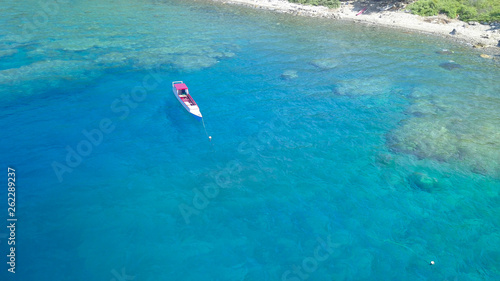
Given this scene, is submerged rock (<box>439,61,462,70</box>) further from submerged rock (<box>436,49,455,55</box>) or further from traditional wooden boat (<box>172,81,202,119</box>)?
traditional wooden boat (<box>172,81,202,119</box>)

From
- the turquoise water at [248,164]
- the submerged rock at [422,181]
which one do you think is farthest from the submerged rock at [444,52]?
the submerged rock at [422,181]

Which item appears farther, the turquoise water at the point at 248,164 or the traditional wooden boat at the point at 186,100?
the traditional wooden boat at the point at 186,100

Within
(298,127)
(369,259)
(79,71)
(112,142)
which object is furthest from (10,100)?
(369,259)

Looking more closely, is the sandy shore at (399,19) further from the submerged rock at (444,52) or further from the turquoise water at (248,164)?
the turquoise water at (248,164)

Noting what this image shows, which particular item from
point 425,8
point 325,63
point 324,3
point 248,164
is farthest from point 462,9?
point 248,164

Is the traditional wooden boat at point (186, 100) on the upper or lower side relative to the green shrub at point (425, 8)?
lower

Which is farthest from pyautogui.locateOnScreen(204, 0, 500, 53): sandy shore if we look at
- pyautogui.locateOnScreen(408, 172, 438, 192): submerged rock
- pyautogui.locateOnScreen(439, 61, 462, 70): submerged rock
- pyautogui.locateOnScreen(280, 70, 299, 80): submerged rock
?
pyautogui.locateOnScreen(408, 172, 438, 192): submerged rock

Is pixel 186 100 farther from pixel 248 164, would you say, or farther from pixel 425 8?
pixel 425 8

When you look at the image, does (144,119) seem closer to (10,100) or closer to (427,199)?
(10,100)
